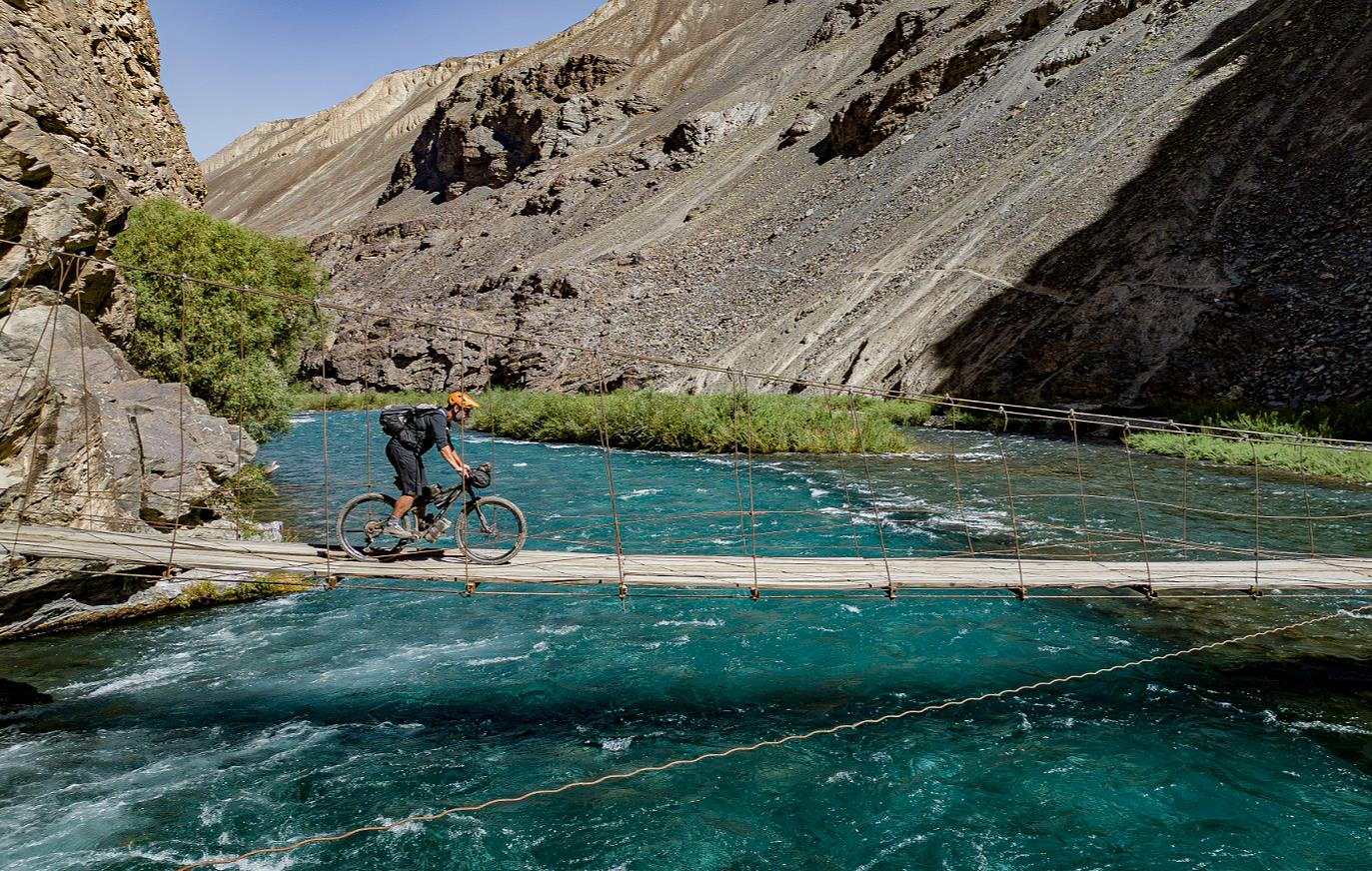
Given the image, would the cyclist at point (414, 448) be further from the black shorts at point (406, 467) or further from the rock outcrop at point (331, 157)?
the rock outcrop at point (331, 157)

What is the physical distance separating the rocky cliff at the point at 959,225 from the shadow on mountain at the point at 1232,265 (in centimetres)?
9

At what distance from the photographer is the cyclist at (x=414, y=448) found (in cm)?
793

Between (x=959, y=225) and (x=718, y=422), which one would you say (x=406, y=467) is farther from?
(x=959, y=225)

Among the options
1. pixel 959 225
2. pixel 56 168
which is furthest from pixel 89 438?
pixel 959 225

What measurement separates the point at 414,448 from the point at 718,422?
52.9ft

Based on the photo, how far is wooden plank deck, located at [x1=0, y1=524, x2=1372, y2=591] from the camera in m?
7.19

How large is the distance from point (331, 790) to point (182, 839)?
101 centimetres

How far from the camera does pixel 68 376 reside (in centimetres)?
1080

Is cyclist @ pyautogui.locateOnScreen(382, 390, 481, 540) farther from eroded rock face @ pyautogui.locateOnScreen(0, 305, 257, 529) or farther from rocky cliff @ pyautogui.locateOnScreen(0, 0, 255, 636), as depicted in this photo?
rocky cliff @ pyautogui.locateOnScreen(0, 0, 255, 636)

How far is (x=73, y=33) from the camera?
19.6 m

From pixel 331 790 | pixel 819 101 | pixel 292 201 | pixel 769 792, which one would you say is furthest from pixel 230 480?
pixel 292 201

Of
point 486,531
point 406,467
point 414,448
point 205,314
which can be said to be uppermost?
point 205,314

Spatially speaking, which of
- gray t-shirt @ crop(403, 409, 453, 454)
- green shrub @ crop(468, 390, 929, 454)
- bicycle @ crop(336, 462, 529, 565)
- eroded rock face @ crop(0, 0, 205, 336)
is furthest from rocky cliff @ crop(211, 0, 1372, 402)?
green shrub @ crop(468, 390, 929, 454)

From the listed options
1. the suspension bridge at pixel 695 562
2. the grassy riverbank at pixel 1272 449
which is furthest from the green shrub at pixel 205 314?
the grassy riverbank at pixel 1272 449
